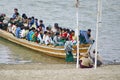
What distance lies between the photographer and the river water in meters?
20.7

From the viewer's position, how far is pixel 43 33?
20.3 meters

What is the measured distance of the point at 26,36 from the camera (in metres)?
21.3

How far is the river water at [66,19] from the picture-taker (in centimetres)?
2073

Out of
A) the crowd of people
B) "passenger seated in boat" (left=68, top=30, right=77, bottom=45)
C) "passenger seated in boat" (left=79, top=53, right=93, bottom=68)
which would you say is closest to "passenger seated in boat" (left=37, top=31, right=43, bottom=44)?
the crowd of people

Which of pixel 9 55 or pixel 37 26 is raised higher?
pixel 37 26

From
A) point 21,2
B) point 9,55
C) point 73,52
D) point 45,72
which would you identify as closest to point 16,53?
point 9,55

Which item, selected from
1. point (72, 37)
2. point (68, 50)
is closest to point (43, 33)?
point (72, 37)

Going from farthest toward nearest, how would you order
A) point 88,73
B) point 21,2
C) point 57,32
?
point 21,2, point 57,32, point 88,73

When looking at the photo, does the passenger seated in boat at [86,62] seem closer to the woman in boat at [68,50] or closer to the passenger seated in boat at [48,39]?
the woman in boat at [68,50]

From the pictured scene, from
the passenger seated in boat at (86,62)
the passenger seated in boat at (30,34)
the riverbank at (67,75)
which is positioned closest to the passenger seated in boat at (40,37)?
the passenger seated in boat at (30,34)

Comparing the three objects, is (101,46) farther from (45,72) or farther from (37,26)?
(45,72)

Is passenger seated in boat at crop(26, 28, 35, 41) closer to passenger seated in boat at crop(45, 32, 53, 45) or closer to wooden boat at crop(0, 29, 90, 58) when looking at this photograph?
wooden boat at crop(0, 29, 90, 58)

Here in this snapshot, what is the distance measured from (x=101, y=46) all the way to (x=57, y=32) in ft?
14.6

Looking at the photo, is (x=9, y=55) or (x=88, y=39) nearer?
(x=88, y=39)
